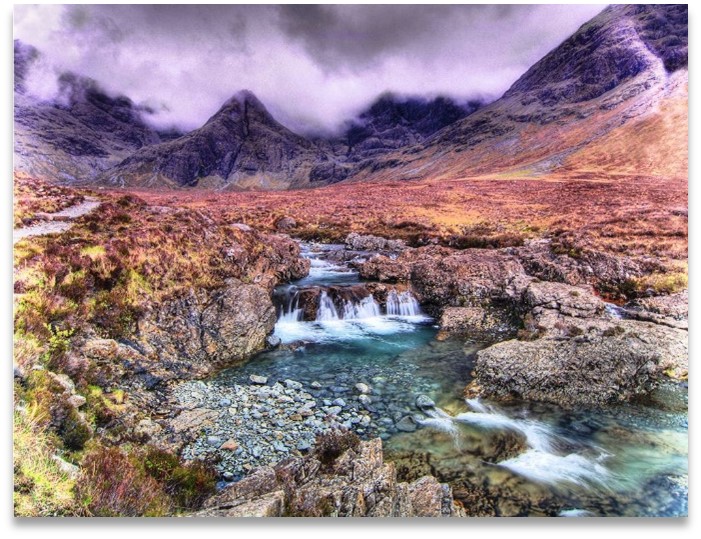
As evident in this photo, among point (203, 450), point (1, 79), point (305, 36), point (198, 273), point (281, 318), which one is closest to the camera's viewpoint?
point (203, 450)

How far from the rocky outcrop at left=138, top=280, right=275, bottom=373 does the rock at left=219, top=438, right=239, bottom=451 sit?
2654 millimetres

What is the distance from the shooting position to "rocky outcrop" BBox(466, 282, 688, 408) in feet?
24.5

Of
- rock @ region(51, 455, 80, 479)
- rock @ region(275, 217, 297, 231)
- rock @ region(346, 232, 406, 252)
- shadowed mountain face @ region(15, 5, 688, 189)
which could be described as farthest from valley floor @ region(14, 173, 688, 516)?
rock @ region(275, 217, 297, 231)

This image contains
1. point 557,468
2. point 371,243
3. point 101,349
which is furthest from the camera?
point 371,243

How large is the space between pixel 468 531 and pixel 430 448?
1.43 meters

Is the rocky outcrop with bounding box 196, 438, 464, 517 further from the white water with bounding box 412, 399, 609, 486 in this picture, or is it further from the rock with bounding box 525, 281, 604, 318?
the rock with bounding box 525, 281, 604, 318

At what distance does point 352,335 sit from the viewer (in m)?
11.7

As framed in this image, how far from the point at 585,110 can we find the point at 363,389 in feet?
243

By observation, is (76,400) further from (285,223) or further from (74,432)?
(285,223)

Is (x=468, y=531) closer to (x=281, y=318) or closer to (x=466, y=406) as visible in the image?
(x=466, y=406)

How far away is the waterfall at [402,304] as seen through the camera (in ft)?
44.7

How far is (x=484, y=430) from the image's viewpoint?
682 cm

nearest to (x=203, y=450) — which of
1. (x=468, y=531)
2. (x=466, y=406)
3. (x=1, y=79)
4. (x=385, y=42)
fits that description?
(x=468, y=531)

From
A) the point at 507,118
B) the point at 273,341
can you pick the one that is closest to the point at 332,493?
the point at 273,341
